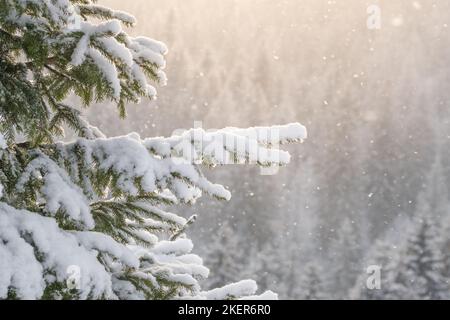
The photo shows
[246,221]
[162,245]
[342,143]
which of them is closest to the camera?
[162,245]

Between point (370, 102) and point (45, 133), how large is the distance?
391 feet

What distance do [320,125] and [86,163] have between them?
105 meters

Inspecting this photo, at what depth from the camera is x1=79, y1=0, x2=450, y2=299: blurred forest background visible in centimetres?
5003

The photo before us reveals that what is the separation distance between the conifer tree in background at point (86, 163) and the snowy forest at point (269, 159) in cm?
1

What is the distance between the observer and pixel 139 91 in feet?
11.3

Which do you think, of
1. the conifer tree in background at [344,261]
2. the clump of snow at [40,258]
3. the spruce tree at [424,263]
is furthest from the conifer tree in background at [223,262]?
the clump of snow at [40,258]

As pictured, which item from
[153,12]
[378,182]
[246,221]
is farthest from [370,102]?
[246,221]

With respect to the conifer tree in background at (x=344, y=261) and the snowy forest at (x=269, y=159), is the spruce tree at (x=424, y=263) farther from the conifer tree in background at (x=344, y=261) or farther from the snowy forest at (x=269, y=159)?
the conifer tree in background at (x=344, y=261)

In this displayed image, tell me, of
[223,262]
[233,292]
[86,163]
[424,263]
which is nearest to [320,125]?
[223,262]

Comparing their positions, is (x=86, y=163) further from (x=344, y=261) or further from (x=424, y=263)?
(x=344, y=261)

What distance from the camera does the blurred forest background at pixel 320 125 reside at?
50.0 m

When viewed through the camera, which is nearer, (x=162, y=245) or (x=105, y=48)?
(x=105, y=48)

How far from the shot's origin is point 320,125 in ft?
349

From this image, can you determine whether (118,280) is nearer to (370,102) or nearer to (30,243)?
(30,243)
